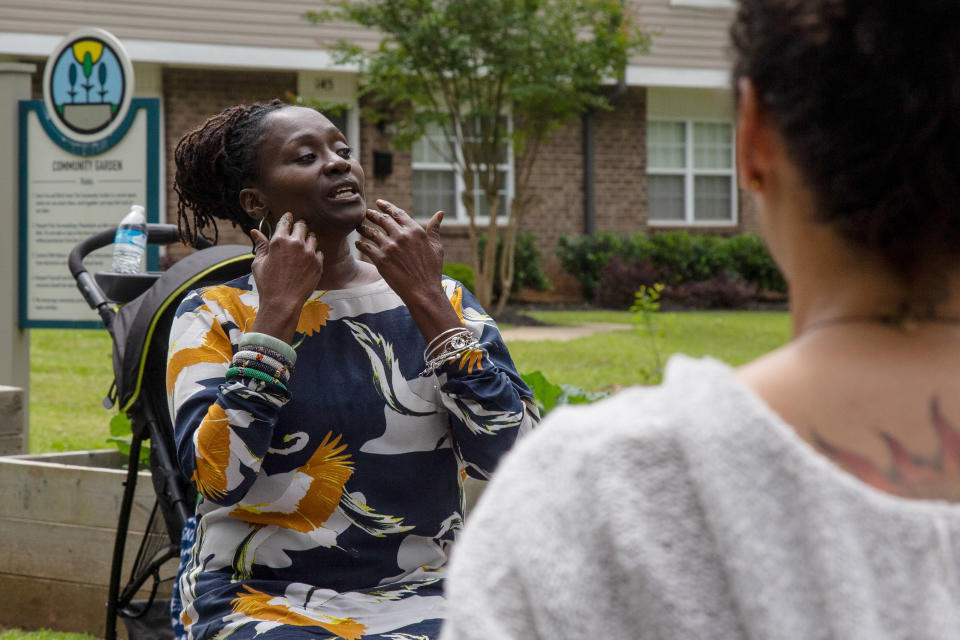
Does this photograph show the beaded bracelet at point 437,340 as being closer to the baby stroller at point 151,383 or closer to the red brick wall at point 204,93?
the baby stroller at point 151,383

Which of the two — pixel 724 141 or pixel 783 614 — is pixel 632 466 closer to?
pixel 783 614

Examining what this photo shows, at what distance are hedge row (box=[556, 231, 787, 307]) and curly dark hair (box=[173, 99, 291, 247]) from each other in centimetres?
1418

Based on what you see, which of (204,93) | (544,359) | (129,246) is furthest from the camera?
(204,93)

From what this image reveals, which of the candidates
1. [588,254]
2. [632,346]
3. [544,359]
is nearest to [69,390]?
[544,359]

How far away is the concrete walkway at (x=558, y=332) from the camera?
1267cm

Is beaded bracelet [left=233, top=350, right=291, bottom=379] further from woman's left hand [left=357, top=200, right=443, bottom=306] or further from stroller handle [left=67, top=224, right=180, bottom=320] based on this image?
stroller handle [left=67, top=224, right=180, bottom=320]

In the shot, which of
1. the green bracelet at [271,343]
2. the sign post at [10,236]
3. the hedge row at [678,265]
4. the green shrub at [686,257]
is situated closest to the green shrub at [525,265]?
the hedge row at [678,265]

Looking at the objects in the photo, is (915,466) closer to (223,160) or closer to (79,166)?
(223,160)

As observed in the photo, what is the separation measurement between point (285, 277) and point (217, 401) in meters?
0.31

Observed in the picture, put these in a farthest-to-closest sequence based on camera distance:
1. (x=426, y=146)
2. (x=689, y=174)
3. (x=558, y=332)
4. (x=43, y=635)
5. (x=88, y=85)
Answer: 1. (x=689, y=174)
2. (x=426, y=146)
3. (x=558, y=332)
4. (x=88, y=85)
5. (x=43, y=635)

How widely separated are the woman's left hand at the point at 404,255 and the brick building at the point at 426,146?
42.0 feet

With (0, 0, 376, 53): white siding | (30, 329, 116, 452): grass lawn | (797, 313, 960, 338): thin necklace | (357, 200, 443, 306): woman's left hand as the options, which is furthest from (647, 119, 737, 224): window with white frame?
(797, 313, 960, 338): thin necklace

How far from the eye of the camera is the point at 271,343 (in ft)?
8.13

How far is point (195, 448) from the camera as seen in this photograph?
2.51 m
